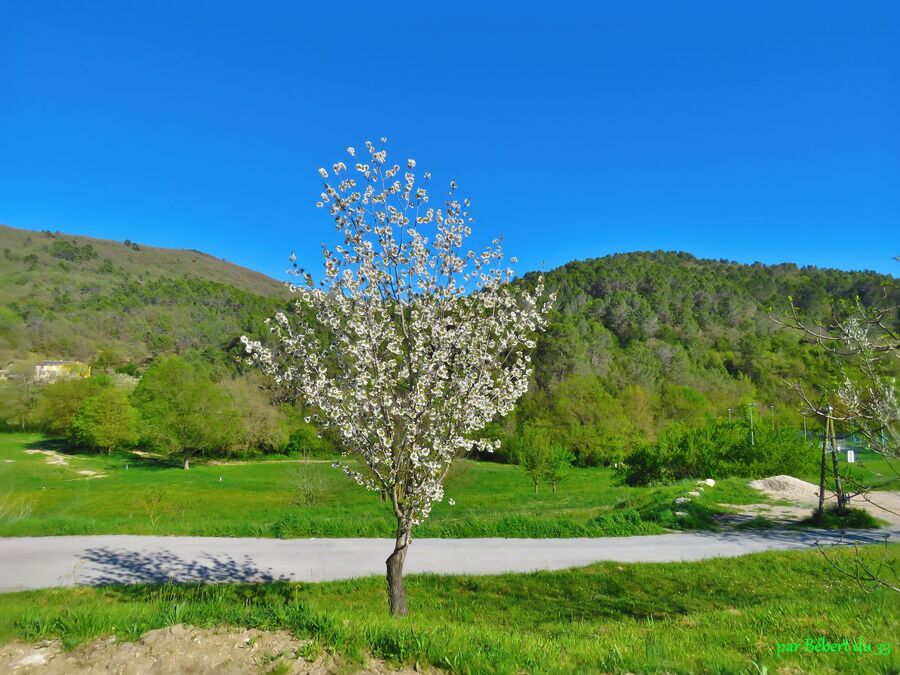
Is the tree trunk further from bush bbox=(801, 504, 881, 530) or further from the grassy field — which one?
bush bbox=(801, 504, 881, 530)

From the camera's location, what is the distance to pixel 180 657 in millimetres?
4418

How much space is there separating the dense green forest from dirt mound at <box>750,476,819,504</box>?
6442mm

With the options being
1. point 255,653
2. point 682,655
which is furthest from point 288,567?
point 682,655

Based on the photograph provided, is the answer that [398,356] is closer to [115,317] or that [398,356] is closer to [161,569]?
[161,569]

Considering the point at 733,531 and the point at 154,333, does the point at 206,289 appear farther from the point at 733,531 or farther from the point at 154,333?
the point at 733,531

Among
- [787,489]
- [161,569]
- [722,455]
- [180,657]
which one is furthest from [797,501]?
[180,657]

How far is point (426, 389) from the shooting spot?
707cm

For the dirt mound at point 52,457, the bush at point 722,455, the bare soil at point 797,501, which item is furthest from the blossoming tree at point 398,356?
the dirt mound at point 52,457

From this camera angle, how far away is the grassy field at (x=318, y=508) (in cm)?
1396

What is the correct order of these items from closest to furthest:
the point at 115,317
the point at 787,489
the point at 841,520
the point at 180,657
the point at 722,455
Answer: the point at 180,657 → the point at 841,520 → the point at 787,489 → the point at 722,455 → the point at 115,317

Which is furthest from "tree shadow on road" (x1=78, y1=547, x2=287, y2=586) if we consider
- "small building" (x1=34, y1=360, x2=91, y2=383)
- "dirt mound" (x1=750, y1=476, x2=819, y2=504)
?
"small building" (x1=34, y1=360, x2=91, y2=383)

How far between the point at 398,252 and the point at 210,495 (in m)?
33.1

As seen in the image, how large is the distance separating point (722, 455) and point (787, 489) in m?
5.79

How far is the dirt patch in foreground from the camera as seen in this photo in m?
4.29
